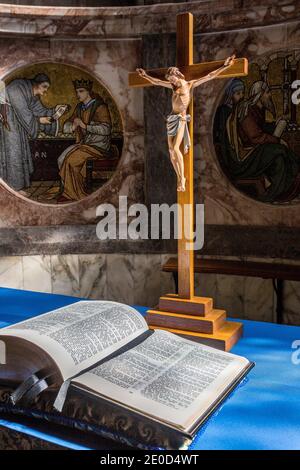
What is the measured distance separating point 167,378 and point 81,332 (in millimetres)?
388

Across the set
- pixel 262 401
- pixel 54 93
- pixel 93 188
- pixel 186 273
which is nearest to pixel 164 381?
pixel 262 401

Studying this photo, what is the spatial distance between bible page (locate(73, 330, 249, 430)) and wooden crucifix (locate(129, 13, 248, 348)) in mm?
485

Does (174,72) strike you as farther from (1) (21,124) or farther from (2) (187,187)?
(1) (21,124)

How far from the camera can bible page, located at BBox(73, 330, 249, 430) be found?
1.41m

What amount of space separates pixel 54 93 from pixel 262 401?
3.59m

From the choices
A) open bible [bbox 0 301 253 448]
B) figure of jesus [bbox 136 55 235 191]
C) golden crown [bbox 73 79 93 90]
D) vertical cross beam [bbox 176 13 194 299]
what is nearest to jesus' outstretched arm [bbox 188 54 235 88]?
figure of jesus [bbox 136 55 235 191]

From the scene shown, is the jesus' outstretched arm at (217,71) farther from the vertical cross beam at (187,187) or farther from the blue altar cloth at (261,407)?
the blue altar cloth at (261,407)

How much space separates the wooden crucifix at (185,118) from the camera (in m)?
2.29

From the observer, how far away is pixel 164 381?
1.56 meters

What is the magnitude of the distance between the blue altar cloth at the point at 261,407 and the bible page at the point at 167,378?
0.08m

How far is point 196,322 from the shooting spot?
225 cm

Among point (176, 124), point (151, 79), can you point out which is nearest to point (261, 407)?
point (176, 124)

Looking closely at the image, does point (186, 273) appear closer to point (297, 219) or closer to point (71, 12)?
point (297, 219)

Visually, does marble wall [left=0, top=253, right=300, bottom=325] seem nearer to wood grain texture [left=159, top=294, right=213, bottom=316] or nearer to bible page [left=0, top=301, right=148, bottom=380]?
wood grain texture [left=159, top=294, right=213, bottom=316]
